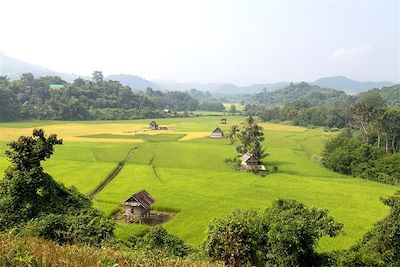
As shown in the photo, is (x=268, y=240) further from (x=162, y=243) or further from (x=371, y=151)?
(x=371, y=151)

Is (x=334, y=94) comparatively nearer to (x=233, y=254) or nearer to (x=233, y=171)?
(x=233, y=171)

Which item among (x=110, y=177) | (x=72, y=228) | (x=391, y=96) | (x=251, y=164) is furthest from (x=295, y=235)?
(x=391, y=96)

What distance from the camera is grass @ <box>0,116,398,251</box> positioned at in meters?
23.7

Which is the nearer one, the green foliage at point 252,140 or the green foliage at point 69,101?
the green foliage at point 252,140

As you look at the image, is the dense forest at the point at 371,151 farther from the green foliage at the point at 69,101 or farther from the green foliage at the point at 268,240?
the green foliage at the point at 69,101

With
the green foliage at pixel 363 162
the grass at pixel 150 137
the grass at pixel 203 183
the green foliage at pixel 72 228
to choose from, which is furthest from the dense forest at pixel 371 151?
the green foliage at pixel 72 228

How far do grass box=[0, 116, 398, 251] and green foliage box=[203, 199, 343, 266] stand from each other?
2.00 meters

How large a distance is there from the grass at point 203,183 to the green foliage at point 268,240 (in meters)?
2.00

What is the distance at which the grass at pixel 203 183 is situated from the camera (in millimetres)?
23734

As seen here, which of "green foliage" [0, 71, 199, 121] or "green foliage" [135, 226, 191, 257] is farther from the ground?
"green foliage" [0, 71, 199, 121]

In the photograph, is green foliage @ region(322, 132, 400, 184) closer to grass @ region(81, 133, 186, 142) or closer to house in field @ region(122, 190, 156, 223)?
house in field @ region(122, 190, 156, 223)

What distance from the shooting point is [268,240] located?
1417 centimetres

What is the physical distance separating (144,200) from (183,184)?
8.89 m

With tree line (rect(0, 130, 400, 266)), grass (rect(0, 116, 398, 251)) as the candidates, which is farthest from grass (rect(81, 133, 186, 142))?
tree line (rect(0, 130, 400, 266))
